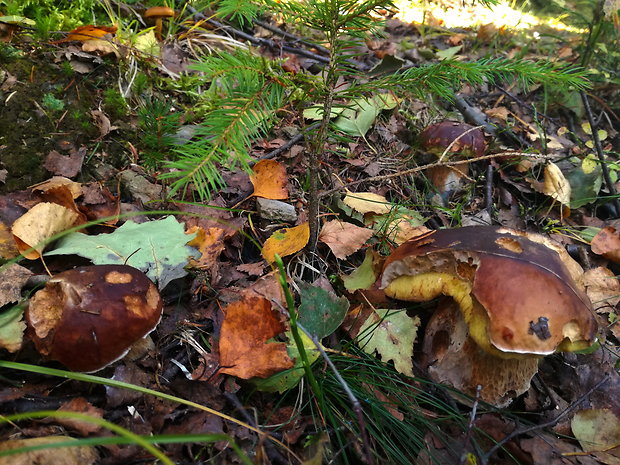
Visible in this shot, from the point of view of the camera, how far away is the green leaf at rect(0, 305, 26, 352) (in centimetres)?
129

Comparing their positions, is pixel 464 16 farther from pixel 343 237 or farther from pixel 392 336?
pixel 392 336

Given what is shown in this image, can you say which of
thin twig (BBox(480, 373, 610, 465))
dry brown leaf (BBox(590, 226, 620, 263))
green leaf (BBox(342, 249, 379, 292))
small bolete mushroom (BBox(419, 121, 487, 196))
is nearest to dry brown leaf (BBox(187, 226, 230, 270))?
green leaf (BBox(342, 249, 379, 292))

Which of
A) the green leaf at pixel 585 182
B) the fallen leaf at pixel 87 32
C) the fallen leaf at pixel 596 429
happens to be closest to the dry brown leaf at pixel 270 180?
the fallen leaf at pixel 87 32

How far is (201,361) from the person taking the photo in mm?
1569

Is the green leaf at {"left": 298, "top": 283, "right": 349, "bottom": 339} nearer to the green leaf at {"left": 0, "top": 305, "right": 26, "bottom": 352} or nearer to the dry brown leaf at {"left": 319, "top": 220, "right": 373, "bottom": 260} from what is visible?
the dry brown leaf at {"left": 319, "top": 220, "right": 373, "bottom": 260}

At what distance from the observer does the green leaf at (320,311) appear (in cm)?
166

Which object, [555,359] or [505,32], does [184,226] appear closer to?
[555,359]

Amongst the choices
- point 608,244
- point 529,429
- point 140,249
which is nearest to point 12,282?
point 140,249

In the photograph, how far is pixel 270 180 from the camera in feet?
7.38

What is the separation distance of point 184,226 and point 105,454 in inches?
39.7

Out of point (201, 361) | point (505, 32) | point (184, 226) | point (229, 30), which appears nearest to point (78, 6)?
point (229, 30)

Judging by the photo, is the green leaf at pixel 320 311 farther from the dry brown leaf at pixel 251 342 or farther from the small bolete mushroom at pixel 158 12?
the small bolete mushroom at pixel 158 12

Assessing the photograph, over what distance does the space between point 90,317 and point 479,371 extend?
1444mm

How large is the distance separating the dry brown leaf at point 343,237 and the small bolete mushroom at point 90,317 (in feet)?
3.05
